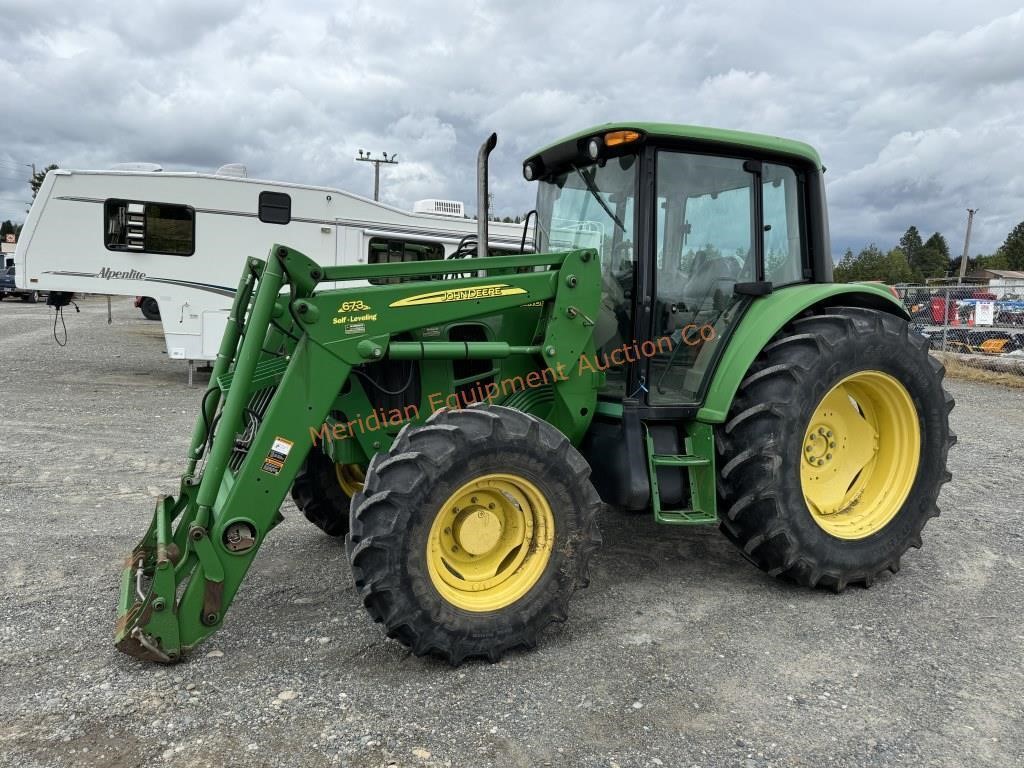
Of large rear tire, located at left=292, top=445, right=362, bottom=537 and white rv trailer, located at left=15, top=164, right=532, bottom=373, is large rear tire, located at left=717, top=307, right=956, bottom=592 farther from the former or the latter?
white rv trailer, located at left=15, top=164, right=532, bottom=373

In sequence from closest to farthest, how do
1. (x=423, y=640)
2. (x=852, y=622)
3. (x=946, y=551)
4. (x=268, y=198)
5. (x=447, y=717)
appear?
(x=447, y=717) → (x=423, y=640) → (x=852, y=622) → (x=946, y=551) → (x=268, y=198)

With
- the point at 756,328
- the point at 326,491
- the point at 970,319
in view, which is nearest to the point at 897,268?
the point at 970,319

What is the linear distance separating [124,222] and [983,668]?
11042mm

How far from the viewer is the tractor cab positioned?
4023mm

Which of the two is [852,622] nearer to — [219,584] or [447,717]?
[447,717]

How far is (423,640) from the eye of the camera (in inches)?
125

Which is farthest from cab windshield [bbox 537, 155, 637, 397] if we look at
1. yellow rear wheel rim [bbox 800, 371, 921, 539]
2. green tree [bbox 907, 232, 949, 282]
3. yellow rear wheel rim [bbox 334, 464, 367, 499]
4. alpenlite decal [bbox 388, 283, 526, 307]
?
green tree [bbox 907, 232, 949, 282]

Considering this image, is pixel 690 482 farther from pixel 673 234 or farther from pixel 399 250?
pixel 399 250

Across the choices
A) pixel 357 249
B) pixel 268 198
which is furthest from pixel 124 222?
pixel 357 249

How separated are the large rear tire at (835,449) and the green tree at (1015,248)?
85.3 meters

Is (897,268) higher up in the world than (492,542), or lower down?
higher up

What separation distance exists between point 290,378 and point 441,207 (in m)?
9.96

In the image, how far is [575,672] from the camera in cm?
327

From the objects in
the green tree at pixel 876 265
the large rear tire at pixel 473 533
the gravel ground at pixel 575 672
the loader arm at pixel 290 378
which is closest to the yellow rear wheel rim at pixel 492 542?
the large rear tire at pixel 473 533
